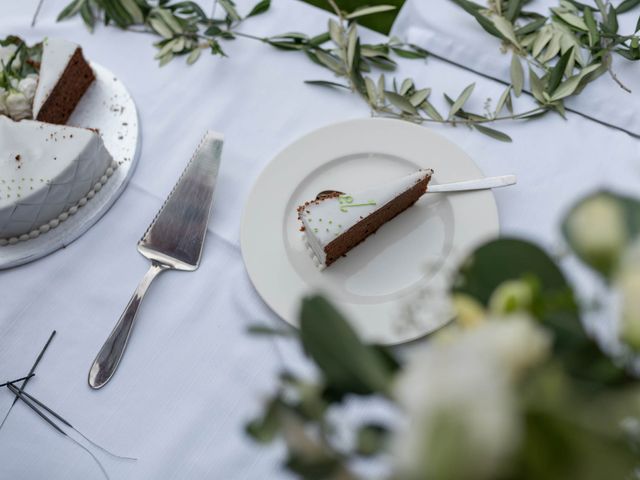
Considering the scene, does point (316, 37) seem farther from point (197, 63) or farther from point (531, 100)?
point (531, 100)

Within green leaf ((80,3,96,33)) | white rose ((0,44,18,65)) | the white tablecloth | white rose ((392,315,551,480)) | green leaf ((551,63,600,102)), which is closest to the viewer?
white rose ((392,315,551,480))

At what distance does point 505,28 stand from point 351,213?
43 centimetres

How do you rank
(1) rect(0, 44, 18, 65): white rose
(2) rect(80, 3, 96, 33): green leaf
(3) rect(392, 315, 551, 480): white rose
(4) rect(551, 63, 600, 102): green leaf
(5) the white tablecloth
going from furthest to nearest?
(2) rect(80, 3, 96, 33): green leaf → (1) rect(0, 44, 18, 65): white rose → (4) rect(551, 63, 600, 102): green leaf → (5) the white tablecloth → (3) rect(392, 315, 551, 480): white rose

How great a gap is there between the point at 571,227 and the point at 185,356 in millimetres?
647

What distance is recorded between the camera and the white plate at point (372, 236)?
2.67ft

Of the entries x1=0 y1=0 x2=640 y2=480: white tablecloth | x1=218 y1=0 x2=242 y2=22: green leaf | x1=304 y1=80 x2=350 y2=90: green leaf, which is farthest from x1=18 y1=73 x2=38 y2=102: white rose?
x1=304 y1=80 x2=350 y2=90: green leaf

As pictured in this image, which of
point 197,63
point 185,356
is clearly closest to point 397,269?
point 185,356

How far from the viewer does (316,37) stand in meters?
1.05

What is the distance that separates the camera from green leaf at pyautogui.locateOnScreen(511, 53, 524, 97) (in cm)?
95

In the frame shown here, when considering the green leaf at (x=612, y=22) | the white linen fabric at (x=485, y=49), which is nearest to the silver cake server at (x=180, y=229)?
the white linen fabric at (x=485, y=49)

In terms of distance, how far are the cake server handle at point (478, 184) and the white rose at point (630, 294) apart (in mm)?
557

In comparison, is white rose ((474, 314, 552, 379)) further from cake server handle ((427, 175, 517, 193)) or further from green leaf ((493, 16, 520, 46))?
green leaf ((493, 16, 520, 46))

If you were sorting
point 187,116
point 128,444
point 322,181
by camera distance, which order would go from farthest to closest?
1. point 187,116
2. point 322,181
3. point 128,444

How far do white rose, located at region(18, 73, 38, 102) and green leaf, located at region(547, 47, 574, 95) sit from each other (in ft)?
2.89
